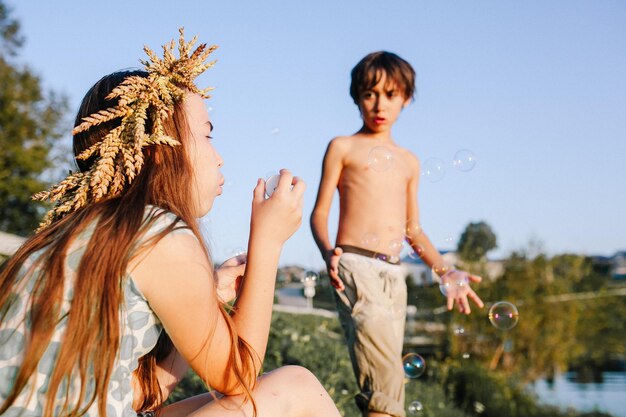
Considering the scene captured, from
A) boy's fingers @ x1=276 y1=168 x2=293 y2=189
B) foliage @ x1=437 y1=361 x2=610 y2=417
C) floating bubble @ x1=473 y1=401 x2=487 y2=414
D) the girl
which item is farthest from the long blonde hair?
foliage @ x1=437 y1=361 x2=610 y2=417

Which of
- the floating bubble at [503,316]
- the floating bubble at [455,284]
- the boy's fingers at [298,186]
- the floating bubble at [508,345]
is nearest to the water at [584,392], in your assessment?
the floating bubble at [508,345]

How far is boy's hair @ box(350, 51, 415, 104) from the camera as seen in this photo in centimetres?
351

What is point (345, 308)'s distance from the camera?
10.4ft

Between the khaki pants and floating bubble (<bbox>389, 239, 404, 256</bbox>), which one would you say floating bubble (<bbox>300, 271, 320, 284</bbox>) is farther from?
floating bubble (<bbox>389, 239, 404, 256</bbox>)

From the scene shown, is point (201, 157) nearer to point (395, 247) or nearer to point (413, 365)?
point (395, 247)

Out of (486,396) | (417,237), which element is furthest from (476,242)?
(417,237)

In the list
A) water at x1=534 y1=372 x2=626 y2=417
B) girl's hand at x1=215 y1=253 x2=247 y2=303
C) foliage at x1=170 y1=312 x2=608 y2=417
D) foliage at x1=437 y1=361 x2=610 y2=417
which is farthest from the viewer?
water at x1=534 y1=372 x2=626 y2=417

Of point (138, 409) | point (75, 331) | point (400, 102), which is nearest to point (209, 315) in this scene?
point (75, 331)

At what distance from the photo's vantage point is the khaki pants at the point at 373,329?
3.02 metres

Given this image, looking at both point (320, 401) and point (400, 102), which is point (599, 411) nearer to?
point (400, 102)

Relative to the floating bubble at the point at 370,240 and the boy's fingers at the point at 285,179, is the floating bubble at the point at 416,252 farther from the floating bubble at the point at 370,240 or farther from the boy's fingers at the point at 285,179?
the boy's fingers at the point at 285,179

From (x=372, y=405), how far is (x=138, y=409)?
1.32m

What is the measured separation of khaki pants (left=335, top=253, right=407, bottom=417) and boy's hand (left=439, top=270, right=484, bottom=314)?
0.26 m

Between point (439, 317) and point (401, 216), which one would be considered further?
point (439, 317)
